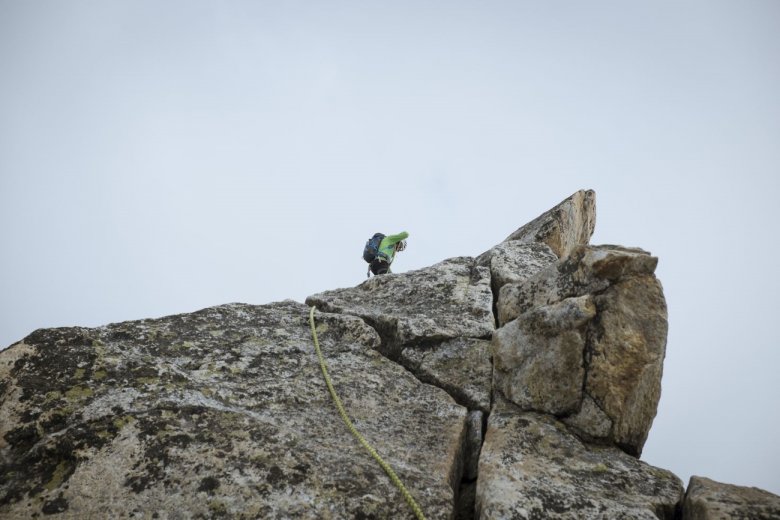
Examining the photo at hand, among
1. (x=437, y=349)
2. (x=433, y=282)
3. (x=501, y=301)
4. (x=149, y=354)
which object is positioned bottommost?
(x=149, y=354)

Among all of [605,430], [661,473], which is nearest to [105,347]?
[605,430]

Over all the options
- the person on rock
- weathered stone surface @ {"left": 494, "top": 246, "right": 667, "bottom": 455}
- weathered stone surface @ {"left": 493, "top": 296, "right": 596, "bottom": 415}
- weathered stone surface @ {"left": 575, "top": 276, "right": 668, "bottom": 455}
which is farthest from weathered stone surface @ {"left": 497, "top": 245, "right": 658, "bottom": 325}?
the person on rock

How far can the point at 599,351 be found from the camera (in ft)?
19.5

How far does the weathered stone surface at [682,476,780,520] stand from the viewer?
4434mm

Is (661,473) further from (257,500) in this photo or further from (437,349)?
(257,500)

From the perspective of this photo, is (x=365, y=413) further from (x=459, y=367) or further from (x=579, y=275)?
(x=579, y=275)

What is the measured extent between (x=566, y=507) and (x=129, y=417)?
16.1 ft

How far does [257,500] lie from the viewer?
4.59 m

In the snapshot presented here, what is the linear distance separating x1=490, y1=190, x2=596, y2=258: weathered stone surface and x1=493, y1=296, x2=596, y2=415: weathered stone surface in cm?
440

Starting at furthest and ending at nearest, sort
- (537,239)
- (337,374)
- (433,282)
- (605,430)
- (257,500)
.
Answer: (537,239) → (433,282) → (337,374) → (605,430) → (257,500)

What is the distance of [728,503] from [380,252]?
10411mm

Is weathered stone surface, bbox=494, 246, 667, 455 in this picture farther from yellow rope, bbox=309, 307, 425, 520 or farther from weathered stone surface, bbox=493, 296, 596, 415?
yellow rope, bbox=309, 307, 425, 520

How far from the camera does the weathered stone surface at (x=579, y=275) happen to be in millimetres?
6293

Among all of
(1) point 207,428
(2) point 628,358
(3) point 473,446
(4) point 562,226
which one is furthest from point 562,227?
(1) point 207,428
